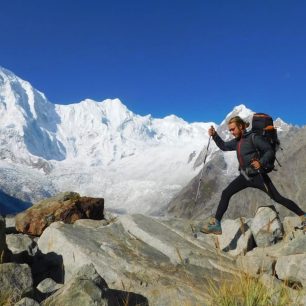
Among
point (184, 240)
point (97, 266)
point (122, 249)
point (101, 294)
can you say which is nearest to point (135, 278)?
point (97, 266)

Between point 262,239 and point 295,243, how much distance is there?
167 centimetres

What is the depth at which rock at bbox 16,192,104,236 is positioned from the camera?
1535cm

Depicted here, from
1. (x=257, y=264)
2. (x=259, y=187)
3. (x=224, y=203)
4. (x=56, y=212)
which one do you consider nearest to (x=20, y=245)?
(x=56, y=212)

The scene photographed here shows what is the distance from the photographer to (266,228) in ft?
44.1

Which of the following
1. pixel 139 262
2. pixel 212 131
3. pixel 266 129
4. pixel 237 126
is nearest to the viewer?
pixel 139 262

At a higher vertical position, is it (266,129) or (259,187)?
(266,129)

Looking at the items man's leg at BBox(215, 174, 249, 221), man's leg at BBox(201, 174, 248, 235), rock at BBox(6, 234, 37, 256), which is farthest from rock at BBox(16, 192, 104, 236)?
man's leg at BBox(215, 174, 249, 221)

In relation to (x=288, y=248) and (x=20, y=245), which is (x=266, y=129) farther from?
(x=20, y=245)

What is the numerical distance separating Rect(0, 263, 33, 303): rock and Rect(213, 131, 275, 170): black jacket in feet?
20.4

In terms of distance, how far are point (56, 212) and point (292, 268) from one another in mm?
8585

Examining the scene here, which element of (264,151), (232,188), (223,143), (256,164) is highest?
(223,143)

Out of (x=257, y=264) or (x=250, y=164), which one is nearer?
(x=257, y=264)

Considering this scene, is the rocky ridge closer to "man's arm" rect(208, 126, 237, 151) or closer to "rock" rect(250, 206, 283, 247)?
"rock" rect(250, 206, 283, 247)

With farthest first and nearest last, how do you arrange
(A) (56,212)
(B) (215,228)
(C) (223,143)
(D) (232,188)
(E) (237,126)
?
1. (A) (56,212)
2. (C) (223,143)
3. (B) (215,228)
4. (D) (232,188)
5. (E) (237,126)
